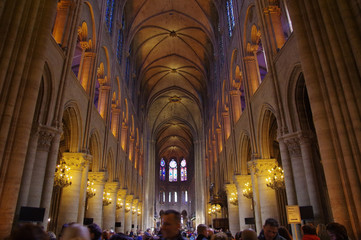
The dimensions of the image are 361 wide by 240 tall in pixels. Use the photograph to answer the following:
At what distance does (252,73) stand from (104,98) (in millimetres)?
8779

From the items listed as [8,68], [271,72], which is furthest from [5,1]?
[271,72]

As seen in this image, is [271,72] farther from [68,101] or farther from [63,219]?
[63,219]

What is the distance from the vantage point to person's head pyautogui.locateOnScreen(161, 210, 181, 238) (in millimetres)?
2479

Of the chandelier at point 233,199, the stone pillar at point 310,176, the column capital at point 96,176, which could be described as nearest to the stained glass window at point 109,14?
the column capital at point 96,176

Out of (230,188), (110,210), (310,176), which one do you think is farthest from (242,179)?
(110,210)

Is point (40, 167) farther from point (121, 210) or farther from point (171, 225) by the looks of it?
point (121, 210)

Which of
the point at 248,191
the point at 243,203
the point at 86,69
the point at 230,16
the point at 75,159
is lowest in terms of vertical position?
the point at 243,203

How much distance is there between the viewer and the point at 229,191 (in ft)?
64.7

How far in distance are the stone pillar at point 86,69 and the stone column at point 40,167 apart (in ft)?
16.1

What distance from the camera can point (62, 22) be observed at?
10703 mm

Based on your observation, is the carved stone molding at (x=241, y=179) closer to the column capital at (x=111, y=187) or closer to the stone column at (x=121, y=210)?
the column capital at (x=111, y=187)

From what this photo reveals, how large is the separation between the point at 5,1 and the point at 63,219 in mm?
7812

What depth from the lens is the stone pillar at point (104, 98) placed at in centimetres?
1634

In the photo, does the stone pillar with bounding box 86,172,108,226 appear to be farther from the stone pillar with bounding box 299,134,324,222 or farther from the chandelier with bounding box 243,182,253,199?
the stone pillar with bounding box 299,134,324,222
